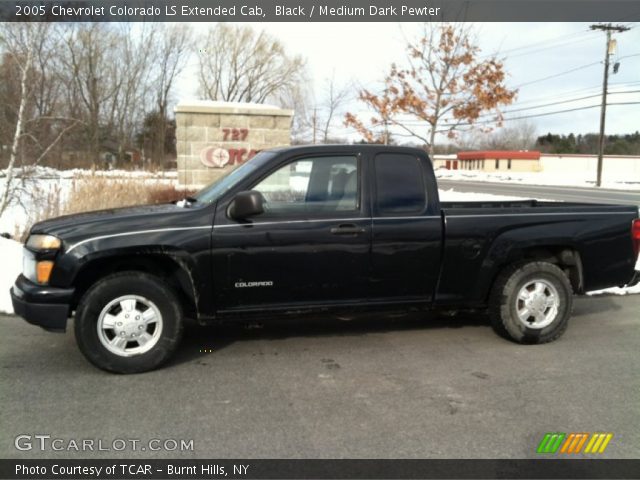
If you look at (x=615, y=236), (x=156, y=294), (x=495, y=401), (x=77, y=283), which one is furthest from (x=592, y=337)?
(x=77, y=283)

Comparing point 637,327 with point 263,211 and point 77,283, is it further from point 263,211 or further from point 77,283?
point 77,283

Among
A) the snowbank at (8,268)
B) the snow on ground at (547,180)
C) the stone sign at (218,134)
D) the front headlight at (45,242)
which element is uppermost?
the stone sign at (218,134)

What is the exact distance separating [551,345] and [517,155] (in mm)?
82028

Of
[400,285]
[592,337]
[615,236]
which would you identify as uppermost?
[615,236]

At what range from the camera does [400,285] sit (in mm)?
4691

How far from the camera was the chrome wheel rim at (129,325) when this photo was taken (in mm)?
4092

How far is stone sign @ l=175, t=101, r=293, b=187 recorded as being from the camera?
602 inches

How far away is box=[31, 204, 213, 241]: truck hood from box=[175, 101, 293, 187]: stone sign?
11251 millimetres

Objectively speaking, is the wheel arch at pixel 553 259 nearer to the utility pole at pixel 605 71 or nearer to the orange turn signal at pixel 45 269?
the orange turn signal at pixel 45 269

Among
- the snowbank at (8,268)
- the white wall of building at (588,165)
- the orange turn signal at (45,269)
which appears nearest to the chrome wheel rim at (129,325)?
the orange turn signal at (45,269)

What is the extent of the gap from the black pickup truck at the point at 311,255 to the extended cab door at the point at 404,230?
0.01 meters

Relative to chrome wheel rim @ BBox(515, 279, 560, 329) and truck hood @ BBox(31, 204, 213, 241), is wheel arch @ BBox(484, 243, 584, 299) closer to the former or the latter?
chrome wheel rim @ BBox(515, 279, 560, 329)

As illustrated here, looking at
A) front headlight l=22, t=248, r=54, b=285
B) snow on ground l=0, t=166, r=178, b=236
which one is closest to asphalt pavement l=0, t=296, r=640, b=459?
front headlight l=22, t=248, r=54, b=285

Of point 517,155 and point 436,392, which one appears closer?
point 436,392
